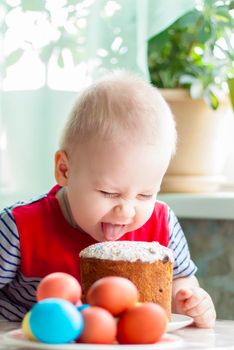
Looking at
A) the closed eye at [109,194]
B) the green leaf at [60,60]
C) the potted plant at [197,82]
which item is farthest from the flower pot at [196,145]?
the closed eye at [109,194]

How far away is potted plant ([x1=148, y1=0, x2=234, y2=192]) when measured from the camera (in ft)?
7.47

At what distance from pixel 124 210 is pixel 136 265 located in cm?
12

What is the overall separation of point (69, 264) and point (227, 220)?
0.83 meters

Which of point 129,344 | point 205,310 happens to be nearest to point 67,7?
point 205,310

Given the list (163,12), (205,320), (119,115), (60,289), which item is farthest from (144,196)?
(163,12)

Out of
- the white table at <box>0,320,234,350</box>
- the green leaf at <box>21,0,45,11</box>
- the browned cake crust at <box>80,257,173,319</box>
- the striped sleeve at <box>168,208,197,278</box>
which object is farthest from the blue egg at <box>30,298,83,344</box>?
the green leaf at <box>21,0,45,11</box>

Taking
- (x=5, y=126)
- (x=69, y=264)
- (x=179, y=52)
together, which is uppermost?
(x=179, y=52)

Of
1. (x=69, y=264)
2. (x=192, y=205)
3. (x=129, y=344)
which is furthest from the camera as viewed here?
(x=192, y=205)

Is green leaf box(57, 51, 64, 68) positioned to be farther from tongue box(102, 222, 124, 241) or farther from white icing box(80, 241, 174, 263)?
white icing box(80, 241, 174, 263)

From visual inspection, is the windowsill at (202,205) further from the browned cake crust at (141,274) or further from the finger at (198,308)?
the browned cake crust at (141,274)

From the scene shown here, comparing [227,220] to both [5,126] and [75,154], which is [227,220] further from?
[75,154]

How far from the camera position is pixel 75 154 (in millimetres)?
1442

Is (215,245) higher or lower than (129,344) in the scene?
lower

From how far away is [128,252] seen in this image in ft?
4.23
